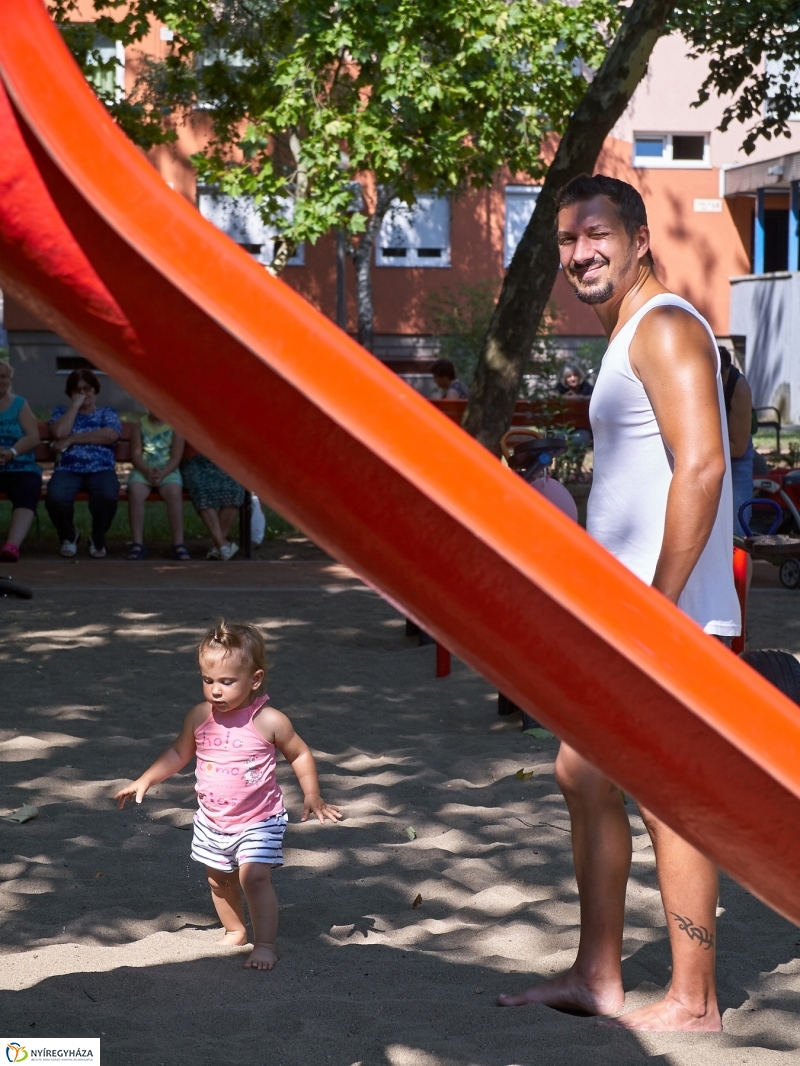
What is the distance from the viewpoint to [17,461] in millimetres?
10773

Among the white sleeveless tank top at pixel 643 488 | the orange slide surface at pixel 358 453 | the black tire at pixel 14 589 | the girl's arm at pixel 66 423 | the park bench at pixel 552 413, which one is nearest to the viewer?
the orange slide surface at pixel 358 453

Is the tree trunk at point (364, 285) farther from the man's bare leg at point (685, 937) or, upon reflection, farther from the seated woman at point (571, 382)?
the man's bare leg at point (685, 937)

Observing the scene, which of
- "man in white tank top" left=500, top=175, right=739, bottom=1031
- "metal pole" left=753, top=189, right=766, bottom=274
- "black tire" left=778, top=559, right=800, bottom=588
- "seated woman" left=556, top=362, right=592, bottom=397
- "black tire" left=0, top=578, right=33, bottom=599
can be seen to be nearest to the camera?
"man in white tank top" left=500, top=175, right=739, bottom=1031

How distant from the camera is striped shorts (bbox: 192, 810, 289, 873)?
3.51 m

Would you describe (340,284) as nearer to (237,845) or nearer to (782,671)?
(237,845)

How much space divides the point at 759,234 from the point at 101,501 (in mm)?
21470

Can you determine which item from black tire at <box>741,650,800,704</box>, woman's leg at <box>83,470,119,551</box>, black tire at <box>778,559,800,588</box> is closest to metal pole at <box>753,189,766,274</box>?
black tire at <box>778,559,800,588</box>

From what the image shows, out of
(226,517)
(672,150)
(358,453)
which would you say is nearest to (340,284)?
(672,150)

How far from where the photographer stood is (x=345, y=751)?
18.2 ft

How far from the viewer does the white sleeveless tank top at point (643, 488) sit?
277 cm

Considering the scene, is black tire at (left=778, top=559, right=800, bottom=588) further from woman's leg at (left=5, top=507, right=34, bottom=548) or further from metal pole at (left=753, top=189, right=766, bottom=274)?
metal pole at (left=753, top=189, right=766, bottom=274)

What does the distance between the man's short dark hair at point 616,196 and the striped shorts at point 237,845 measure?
6.10 ft

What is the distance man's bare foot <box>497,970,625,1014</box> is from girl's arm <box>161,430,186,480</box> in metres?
8.34

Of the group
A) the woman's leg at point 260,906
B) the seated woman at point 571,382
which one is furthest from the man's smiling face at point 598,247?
the seated woman at point 571,382
